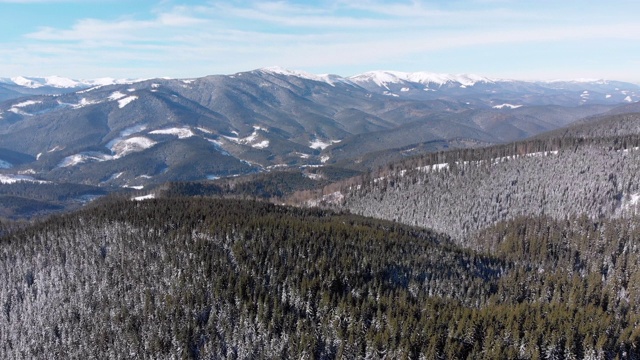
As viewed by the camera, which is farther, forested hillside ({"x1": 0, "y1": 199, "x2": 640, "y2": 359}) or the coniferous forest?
forested hillside ({"x1": 0, "y1": 199, "x2": 640, "y2": 359})

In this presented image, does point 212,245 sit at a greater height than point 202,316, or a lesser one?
greater

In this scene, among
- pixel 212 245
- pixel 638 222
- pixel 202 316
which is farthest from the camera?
pixel 638 222

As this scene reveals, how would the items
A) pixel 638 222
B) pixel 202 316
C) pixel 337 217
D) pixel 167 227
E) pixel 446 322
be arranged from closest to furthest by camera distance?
pixel 446 322 → pixel 202 316 → pixel 167 227 → pixel 638 222 → pixel 337 217

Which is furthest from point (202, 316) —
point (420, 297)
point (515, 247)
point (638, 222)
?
point (638, 222)

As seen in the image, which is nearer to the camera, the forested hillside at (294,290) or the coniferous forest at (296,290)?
the coniferous forest at (296,290)

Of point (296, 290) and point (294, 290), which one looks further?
point (294, 290)

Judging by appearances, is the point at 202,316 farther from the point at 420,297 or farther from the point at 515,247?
the point at 515,247

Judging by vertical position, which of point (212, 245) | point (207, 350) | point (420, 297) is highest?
Answer: point (212, 245)

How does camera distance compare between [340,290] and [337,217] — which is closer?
[340,290]
